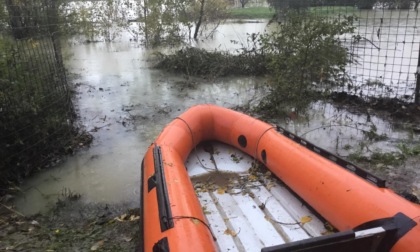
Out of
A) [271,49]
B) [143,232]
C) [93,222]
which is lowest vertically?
[93,222]

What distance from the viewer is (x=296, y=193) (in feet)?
10.2

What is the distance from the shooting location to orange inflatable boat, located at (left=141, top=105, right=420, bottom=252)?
2.00 metres

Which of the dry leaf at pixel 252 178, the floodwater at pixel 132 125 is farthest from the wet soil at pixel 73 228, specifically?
the dry leaf at pixel 252 178

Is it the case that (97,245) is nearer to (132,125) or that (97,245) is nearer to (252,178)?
(252,178)

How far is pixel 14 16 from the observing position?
12.4 feet

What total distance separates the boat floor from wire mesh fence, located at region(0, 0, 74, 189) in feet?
5.16

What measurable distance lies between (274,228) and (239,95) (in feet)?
13.1

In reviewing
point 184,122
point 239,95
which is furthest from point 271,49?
point 184,122

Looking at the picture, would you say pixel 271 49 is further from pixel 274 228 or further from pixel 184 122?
pixel 274 228

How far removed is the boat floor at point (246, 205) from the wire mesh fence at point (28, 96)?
1.57 meters

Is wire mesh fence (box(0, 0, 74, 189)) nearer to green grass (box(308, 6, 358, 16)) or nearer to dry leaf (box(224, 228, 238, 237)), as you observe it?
dry leaf (box(224, 228, 238, 237))

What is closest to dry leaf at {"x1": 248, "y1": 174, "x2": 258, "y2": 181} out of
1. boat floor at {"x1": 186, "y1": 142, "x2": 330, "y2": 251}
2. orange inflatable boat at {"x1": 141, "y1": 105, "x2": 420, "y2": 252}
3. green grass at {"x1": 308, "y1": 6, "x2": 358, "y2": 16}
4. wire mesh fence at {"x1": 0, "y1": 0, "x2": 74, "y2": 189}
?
boat floor at {"x1": 186, "y1": 142, "x2": 330, "y2": 251}

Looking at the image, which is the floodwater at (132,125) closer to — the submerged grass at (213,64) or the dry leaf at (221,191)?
the submerged grass at (213,64)

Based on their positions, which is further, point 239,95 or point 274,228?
point 239,95
